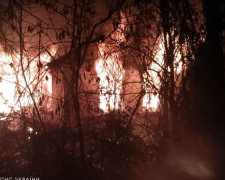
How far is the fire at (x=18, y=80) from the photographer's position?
5.80m

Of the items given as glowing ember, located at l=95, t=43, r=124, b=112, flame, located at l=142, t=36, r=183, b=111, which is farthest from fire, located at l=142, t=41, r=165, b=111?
glowing ember, located at l=95, t=43, r=124, b=112

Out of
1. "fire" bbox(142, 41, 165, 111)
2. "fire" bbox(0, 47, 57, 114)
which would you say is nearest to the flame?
"fire" bbox(142, 41, 165, 111)

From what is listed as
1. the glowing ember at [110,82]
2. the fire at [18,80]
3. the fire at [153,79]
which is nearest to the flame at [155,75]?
the fire at [153,79]

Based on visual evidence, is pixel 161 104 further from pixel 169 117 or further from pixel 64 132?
pixel 64 132

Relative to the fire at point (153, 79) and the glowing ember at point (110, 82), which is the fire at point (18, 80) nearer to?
the glowing ember at point (110, 82)

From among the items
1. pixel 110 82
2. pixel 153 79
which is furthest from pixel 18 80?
pixel 153 79

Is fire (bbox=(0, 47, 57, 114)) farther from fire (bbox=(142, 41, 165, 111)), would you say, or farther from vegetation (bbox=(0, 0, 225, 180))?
fire (bbox=(142, 41, 165, 111))

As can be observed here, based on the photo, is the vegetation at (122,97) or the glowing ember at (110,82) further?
the glowing ember at (110,82)

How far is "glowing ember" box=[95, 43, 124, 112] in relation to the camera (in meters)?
6.20

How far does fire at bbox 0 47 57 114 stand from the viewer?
19.0 ft

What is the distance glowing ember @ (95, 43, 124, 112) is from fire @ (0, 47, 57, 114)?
4.35 ft

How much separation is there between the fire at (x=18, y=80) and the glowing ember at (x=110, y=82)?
133 centimetres

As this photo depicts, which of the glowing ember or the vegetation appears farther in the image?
the glowing ember

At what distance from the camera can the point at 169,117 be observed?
6.26 m
